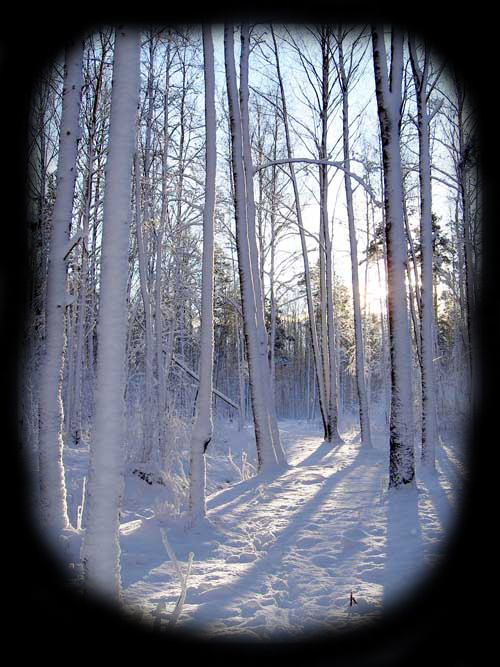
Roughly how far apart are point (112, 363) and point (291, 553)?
8.22ft

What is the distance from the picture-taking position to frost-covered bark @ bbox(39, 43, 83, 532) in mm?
4051

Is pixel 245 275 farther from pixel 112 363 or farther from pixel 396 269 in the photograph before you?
pixel 112 363

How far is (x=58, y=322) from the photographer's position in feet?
13.6

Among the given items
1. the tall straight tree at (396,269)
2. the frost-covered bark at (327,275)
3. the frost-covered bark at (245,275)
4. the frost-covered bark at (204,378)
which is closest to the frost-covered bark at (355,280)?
the frost-covered bark at (327,275)

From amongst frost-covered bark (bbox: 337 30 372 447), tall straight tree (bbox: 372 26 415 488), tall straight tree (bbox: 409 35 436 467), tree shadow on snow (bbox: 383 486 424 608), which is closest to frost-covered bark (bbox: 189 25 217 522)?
tree shadow on snow (bbox: 383 486 424 608)

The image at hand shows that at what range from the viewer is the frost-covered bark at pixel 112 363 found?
2.23 meters

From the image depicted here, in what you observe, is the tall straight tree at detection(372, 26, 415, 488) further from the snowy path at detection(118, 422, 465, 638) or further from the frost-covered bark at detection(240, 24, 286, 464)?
the frost-covered bark at detection(240, 24, 286, 464)

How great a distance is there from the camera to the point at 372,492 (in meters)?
6.19

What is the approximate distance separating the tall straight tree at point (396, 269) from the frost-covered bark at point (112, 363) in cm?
A: 440

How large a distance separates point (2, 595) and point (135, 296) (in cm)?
1016

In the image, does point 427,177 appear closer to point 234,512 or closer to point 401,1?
point 401,1

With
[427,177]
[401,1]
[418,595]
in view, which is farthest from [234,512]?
[427,177]

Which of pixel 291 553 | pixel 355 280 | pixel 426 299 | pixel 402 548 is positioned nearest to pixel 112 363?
pixel 291 553

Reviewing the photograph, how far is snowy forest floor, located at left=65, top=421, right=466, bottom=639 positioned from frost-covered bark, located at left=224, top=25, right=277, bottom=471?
3.10 feet
